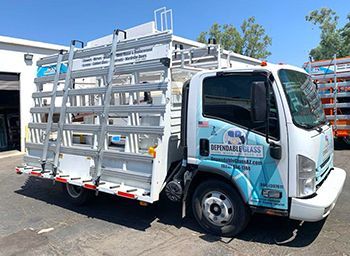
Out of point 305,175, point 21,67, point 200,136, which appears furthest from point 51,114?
point 21,67

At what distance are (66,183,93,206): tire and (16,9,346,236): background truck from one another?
24 mm

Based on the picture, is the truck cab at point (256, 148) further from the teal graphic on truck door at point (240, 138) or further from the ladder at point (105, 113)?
the ladder at point (105, 113)

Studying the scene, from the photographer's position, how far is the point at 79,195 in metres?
5.95

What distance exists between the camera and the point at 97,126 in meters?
5.26

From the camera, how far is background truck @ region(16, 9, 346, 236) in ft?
12.9

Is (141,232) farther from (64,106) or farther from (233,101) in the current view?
(64,106)

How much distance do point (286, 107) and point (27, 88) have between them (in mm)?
12347

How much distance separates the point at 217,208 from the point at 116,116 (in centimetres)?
216

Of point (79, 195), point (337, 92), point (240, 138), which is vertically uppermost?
point (337, 92)

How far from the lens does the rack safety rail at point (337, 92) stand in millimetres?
10609

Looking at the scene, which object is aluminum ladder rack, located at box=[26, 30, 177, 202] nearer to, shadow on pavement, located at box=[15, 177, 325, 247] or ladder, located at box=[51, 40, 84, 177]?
ladder, located at box=[51, 40, 84, 177]

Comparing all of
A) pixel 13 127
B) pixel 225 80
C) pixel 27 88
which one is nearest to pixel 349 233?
pixel 225 80

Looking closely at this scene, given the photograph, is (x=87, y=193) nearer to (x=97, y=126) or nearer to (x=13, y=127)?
(x=97, y=126)

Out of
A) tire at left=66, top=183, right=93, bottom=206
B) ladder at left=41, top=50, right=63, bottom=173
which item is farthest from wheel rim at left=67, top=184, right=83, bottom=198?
ladder at left=41, top=50, right=63, bottom=173
